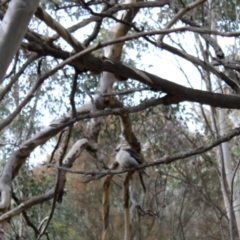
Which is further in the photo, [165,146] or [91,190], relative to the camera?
[91,190]

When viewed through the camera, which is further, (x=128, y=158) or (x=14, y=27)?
(x=128, y=158)

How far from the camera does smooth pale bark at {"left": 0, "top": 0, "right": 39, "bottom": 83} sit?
124 centimetres

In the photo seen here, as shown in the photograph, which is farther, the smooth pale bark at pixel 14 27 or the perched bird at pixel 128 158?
the perched bird at pixel 128 158

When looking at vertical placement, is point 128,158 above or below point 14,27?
above

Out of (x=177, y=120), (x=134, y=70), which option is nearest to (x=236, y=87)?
(x=134, y=70)

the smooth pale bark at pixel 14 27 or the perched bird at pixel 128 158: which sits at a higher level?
the perched bird at pixel 128 158

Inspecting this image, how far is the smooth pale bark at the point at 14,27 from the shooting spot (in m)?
1.24

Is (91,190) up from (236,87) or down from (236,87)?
up

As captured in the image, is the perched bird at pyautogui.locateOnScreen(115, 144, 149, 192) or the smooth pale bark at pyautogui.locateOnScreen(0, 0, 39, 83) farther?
the perched bird at pyautogui.locateOnScreen(115, 144, 149, 192)

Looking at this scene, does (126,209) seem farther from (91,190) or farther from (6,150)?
(91,190)

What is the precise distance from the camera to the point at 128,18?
363cm

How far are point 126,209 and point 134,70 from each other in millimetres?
1676

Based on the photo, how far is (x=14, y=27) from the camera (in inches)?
50.3

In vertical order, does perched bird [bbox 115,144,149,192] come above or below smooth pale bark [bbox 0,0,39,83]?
above
